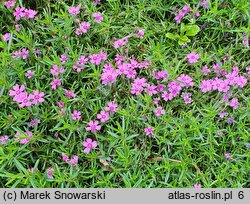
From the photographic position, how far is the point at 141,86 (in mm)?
2443

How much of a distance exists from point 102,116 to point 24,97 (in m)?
0.48

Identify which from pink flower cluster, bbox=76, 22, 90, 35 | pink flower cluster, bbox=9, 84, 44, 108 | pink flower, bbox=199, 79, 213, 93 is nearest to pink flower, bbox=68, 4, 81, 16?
pink flower cluster, bbox=76, 22, 90, 35

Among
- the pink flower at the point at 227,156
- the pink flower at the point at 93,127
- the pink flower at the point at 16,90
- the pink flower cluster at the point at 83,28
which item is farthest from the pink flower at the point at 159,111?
the pink flower at the point at 16,90

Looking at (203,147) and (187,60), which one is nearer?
(203,147)

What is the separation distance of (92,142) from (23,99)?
0.48m

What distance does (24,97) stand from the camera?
2277 millimetres

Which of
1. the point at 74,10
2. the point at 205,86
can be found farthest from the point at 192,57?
the point at 74,10

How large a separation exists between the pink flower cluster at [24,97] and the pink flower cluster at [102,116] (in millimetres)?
329

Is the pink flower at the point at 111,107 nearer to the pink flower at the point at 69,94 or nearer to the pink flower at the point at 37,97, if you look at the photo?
the pink flower at the point at 69,94

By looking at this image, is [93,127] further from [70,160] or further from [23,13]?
[23,13]

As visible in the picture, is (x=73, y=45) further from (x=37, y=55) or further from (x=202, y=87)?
(x=202, y=87)

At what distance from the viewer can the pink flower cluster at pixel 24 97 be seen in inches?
89.0

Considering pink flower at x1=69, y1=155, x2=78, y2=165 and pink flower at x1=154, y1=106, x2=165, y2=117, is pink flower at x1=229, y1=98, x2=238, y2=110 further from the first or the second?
pink flower at x1=69, y1=155, x2=78, y2=165

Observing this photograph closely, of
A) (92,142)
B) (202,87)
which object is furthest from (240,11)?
(92,142)
